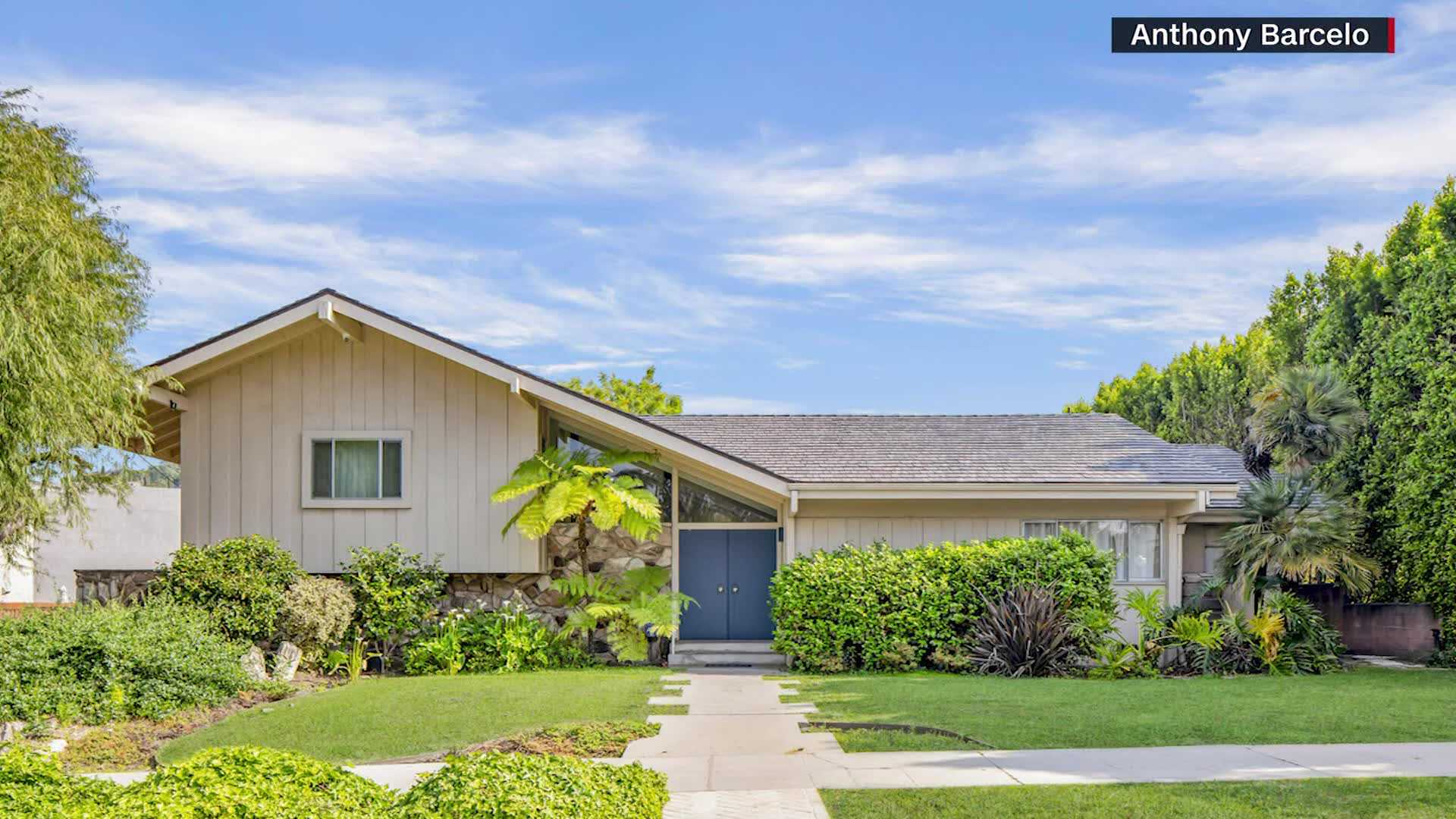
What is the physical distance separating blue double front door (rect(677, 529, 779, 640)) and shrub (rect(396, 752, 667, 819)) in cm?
→ 1052

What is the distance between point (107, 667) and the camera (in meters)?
11.5

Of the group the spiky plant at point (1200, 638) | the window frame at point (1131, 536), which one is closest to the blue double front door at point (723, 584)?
Answer: the window frame at point (1131, 536)

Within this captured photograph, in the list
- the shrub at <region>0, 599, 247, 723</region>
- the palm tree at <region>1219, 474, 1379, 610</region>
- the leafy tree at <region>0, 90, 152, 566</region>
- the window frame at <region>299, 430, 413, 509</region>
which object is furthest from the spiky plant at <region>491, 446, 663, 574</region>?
the palm tree at <region>1219, 474, 1379, 610</region>

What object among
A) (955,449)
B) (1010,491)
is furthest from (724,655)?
(955,449)

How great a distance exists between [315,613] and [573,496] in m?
3.42

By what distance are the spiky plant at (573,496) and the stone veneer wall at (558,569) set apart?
0.76 m

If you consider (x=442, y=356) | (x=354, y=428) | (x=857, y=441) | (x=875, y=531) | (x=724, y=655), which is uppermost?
(x=442, y=356)

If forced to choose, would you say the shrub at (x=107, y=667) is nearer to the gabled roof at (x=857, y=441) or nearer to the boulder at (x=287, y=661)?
the boulder at (x=287, y=661)

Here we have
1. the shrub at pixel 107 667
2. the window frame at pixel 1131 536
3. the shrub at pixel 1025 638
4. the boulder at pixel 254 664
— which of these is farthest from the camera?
the window frame at pixel 1131 536

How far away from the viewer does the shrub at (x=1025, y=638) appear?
14375mm

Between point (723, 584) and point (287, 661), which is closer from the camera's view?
point (287, 661)

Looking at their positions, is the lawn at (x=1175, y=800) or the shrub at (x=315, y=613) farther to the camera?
the shrub at (x=315, y=613)

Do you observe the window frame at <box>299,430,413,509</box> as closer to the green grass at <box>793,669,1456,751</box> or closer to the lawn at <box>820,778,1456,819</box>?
the green grass at <box>793,669,1456,751</box>

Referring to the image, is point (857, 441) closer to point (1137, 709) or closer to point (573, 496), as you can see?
point (573, 496)
